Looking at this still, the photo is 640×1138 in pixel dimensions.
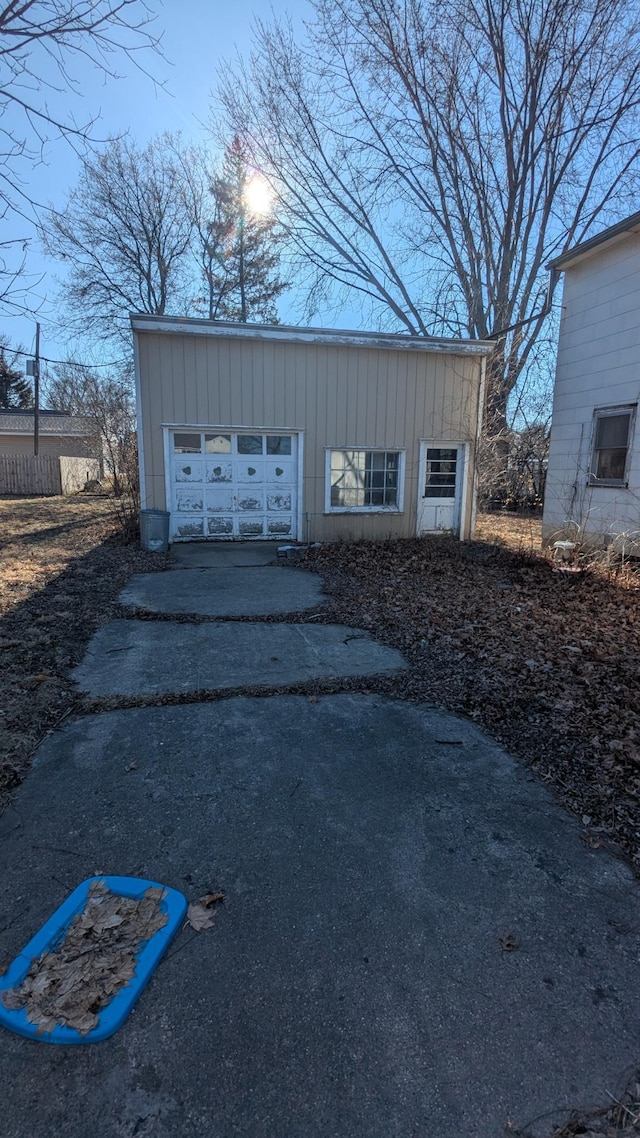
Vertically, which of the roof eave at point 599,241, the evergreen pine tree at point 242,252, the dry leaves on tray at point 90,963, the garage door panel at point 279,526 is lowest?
the dry leaves on tray at point 90,963

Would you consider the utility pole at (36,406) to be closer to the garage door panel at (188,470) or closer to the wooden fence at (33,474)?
the wooden fence at (33,474)

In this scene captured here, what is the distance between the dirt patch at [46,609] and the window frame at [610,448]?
7026 mm

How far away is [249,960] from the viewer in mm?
1727

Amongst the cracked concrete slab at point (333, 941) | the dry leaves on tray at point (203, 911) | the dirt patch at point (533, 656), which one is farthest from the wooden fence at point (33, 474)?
the dry leaves on tray at point (203, 911)

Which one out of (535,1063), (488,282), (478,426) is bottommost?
(535,1063)

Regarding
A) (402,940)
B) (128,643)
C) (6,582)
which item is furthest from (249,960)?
(6,582)

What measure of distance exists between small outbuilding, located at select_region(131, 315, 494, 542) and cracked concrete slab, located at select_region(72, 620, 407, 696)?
491cm

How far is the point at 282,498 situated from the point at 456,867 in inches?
337

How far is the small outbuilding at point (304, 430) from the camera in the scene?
9359 mm

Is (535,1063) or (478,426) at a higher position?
(478,426)

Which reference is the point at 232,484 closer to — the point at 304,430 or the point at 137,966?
the point at 304,430

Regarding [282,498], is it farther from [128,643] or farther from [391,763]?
[391,763]

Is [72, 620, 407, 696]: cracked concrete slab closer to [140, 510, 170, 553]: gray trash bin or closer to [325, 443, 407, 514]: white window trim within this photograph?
[140, 510, 170, 553]: gray trash bin

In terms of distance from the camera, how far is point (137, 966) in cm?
168
